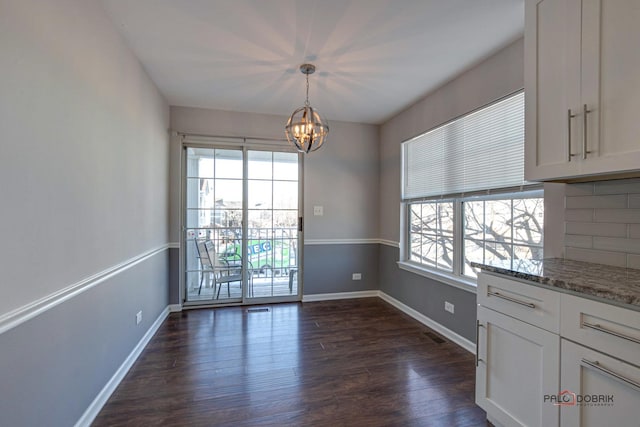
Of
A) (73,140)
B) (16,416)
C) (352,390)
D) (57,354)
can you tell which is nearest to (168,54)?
(73,140)

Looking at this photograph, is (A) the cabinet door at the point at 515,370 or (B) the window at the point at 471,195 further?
(B) the window at the point at 471,195

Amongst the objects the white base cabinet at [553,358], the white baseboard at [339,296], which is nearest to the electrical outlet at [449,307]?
the white base cabinet at [553,358]

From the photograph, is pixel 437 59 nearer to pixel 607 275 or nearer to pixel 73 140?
pixel 607 275

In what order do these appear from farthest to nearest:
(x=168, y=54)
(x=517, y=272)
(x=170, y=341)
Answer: (x=170, y=341) < (x=168, y=54) < (x=517, y=272)

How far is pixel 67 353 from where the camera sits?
1554 millimetres

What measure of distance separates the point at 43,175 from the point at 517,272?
7.74ft

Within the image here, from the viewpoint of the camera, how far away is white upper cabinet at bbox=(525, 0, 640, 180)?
131 centimetres

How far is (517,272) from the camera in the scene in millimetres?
1488

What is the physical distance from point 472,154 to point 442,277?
129 centimetres

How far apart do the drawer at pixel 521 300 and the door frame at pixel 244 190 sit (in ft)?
9.35

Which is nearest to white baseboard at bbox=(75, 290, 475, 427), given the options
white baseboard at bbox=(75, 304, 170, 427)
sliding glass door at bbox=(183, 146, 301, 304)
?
white baseboard at bbox=(75, 304, 170, 427)

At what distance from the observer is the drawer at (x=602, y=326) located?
3.47 feet

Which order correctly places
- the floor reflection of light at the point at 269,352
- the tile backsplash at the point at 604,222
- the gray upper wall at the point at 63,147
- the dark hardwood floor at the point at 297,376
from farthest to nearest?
the floor reflection of light at the point at 269,352 → the dark hardwood floor at the point at 297,376 → the tile backsplash at the point at 604,222 → the gray upper wall at the point at 63,147

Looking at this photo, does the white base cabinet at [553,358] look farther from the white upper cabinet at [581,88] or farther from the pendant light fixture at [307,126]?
the pendant light fixture at [307,126]
